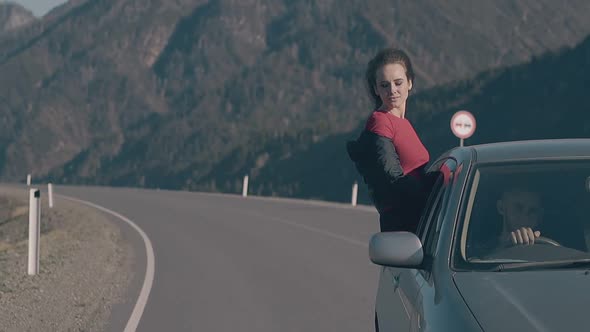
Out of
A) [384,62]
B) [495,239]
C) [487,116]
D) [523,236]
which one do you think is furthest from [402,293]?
[487,116]

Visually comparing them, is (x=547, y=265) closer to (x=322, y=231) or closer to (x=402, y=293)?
(x=402, y=293)

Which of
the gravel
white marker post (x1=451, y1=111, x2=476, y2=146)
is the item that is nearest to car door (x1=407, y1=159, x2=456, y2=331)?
the gravel

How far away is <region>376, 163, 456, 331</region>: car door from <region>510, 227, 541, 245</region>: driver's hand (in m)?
0.49

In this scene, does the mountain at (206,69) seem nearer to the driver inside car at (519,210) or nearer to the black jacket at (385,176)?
the black jacket at (385,176)

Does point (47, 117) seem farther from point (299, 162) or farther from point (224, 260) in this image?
point (224, 260)

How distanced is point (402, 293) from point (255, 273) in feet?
31.5

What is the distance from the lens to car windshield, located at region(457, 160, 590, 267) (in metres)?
5.00

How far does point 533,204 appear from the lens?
508 cm

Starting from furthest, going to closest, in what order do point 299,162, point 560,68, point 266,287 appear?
1. point 299,162
2. point 560,68
3. point 266,287

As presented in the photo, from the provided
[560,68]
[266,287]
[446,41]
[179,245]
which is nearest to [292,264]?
[266,287]

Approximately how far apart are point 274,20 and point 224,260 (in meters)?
163

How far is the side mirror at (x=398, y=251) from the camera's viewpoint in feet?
15.4

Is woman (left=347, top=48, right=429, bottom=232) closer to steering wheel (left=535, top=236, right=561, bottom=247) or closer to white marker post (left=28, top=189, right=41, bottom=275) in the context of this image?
steering wheel (left=535, top=236, right=561, bottom=247)

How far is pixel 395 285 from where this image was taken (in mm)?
5609
